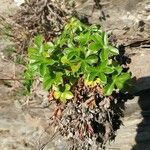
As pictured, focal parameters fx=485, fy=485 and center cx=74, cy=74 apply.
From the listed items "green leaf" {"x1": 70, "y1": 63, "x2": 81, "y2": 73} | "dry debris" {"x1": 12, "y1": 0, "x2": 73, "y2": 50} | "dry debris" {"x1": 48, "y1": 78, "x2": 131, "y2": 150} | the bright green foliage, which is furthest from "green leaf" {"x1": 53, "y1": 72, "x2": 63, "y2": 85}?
"dry debris" {"x1": 12, "y1": 0, "x2": 73, "y2": 50}

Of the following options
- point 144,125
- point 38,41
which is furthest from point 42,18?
point 144,125

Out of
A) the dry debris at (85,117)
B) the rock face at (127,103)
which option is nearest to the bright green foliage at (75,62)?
the dry debris at (85,117)

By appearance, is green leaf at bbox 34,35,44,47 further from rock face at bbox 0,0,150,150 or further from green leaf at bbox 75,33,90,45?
rock face at bbox 0,0,150,150

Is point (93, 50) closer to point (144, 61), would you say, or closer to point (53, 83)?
point (53, 83)

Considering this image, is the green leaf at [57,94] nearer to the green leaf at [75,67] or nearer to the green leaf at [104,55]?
the green leaf at [75,67]

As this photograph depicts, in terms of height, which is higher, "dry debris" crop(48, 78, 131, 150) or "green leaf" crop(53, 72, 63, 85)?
"green leaf" crop(53, 72, 63, 85)

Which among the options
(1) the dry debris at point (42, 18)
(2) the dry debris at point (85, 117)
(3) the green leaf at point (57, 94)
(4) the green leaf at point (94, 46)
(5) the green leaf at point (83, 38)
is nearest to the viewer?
(4) the green leaf at point (94, 46)

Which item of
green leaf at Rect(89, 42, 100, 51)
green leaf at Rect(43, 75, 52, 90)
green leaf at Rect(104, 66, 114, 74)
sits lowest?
green leaf at Rect(43, 75, 52, 90)
